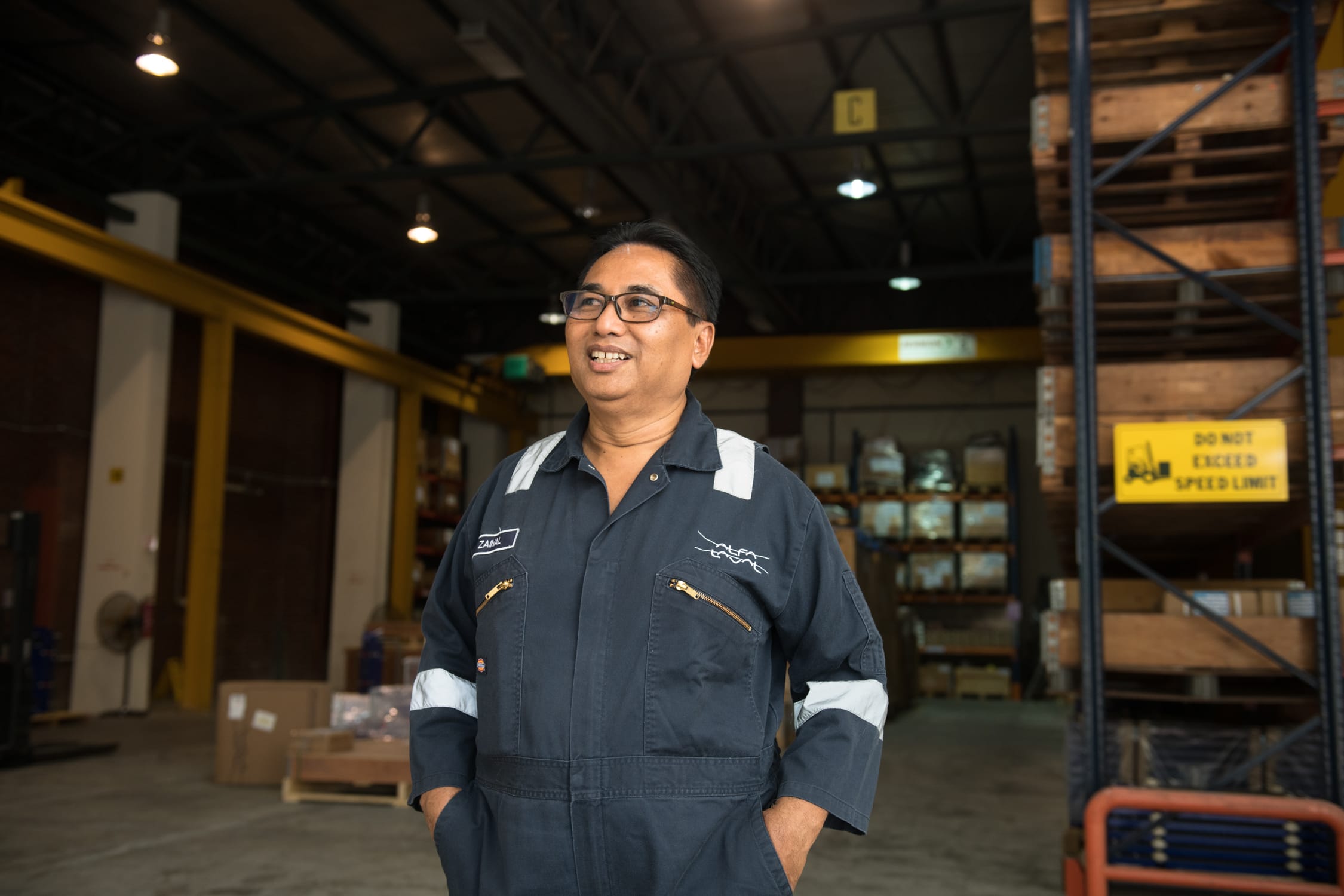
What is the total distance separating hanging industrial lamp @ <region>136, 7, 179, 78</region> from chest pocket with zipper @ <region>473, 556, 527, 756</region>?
774 centimetres

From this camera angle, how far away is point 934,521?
15.8 m

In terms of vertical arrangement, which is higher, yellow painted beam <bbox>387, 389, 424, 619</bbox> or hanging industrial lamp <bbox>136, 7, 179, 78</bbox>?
hanging industrial lamp <bbox>136, 7, 179, 78</bbox>

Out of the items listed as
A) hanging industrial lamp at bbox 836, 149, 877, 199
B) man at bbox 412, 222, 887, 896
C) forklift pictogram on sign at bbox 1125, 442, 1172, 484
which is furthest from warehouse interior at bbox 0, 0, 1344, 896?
man at bbox 412, 222, 887, 896

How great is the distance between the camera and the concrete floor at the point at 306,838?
4789 mm

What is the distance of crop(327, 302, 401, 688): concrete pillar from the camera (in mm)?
15141

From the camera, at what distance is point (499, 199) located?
13.7 metres

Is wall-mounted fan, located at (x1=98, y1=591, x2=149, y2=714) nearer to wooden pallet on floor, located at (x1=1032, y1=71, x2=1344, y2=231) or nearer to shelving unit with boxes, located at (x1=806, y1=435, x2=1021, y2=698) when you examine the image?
shelving unit with boxes, located at (x1=806, y1=435, x2=1021, y2=698)

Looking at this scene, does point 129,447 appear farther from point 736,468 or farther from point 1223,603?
point 736,468

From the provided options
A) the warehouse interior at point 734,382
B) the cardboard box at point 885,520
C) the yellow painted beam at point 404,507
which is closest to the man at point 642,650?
the warehouse interior at point 734,382

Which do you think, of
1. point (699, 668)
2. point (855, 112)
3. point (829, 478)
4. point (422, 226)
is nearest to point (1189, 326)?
point (699, 668)

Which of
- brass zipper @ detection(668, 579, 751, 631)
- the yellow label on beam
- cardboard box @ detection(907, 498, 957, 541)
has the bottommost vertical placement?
brass zipper @ detection(668, 579, 751, 631)

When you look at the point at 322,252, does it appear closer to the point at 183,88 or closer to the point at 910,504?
the point at 183,88

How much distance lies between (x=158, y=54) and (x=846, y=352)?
10.4 m

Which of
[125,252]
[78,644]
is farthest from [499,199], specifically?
[78,644]
